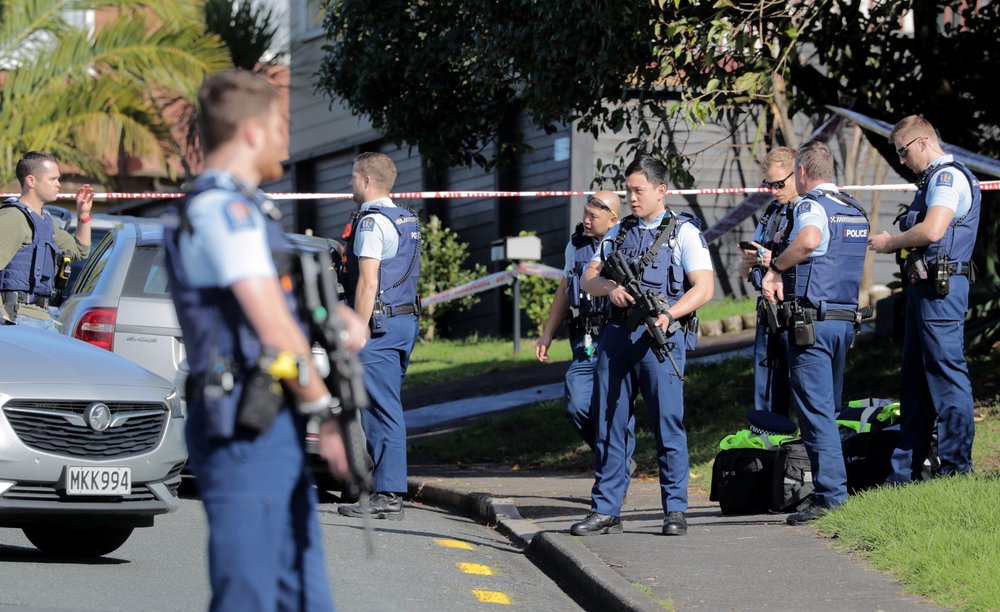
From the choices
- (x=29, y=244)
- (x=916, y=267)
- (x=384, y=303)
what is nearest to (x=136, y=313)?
(x=29, y=244)

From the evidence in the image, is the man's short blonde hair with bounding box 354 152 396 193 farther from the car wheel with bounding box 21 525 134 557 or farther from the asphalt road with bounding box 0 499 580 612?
the car wheel with bounding box 21 525 134 557

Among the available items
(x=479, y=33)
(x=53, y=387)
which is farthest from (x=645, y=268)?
(x=479, y=33)

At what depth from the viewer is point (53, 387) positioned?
6.88 m

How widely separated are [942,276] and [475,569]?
9.55 ft

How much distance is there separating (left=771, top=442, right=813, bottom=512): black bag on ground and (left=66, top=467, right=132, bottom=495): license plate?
359cm

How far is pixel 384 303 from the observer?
8789 millimetres

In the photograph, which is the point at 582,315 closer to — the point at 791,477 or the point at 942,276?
the point at 791,477

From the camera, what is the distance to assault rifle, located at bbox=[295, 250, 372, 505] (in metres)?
3.88

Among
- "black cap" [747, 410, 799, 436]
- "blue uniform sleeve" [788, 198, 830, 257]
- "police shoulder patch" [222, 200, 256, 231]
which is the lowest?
"black cap" [747, 410, 799, 436]

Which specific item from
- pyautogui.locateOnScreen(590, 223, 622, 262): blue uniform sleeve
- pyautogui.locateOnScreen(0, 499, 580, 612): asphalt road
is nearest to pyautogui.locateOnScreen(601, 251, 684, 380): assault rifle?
pyautogui.locateOnScreen(590, 223, 622, 262): blue uniform sleeve

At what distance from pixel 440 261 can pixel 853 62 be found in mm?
8627

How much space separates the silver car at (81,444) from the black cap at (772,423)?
3271 mm

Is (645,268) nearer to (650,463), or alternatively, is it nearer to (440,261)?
(650,463)

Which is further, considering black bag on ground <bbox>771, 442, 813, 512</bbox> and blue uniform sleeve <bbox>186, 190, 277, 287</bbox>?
black bag on ground <bbox>771, 442, 813, 512</bbox>
